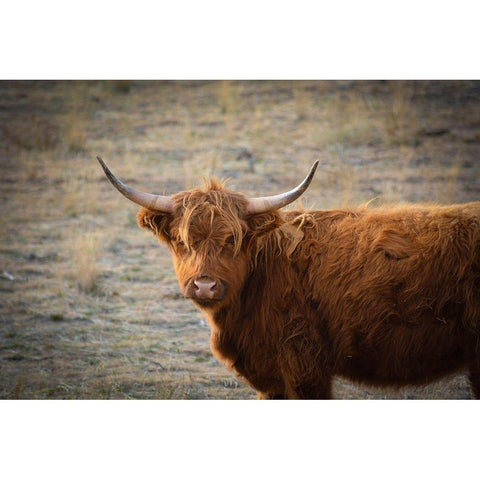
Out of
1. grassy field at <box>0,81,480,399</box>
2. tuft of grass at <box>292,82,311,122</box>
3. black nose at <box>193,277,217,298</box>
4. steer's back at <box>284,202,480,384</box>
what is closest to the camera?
black nose at <box>193,277,217,298</box>

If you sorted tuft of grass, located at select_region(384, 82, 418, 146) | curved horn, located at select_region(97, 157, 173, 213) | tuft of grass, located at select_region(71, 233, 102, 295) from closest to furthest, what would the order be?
curved horn, located at select_region(97, 157, 173, 213) → tuft of grass, located at select_region(71, 233, 102, 295) → tuft of grass, located at select_region(384, 82, 418, 146)

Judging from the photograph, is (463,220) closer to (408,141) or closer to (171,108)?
(408,141)

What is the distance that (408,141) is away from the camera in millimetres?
8344

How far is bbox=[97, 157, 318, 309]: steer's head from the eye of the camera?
12.4 feet

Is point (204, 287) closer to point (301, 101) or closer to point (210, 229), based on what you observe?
point (210, 229)

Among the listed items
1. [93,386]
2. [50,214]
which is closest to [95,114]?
[50,214]

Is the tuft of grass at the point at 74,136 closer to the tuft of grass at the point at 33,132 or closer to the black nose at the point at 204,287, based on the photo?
the tuft of grass at the point at 33,132

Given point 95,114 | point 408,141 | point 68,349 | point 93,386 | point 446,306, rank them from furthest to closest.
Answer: point 95,114, point 408,141, point 68,349, point 93,386, point 446,306

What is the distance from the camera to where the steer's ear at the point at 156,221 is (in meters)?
4.02

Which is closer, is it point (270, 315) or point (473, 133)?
point (270, 315)

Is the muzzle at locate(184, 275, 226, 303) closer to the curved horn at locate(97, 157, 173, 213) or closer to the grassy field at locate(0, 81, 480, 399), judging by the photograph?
the curved horn at locate(97, 157, 173, 213)

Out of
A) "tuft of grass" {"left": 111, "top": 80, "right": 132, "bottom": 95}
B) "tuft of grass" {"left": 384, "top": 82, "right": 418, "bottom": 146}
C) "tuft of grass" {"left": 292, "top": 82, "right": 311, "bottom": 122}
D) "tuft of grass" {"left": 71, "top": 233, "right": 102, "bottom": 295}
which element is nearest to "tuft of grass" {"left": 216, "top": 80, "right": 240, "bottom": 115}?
"tuft of grass" {"left": 292, "top": 82, "right": 311, "bottom": 122}

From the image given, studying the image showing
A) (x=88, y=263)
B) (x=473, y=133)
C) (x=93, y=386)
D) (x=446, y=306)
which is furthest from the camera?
(x=473, y=133)

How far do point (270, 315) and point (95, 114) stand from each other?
634cm
